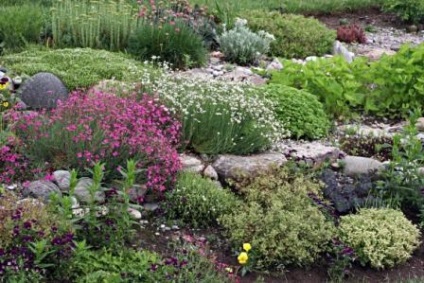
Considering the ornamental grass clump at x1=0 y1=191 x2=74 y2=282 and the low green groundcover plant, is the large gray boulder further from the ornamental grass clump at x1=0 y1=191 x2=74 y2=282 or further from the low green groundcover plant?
the ornamental grass clump at x1=0 y1=191 x2=74 y2=282

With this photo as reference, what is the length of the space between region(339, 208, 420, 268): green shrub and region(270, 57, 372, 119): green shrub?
8.64 ft

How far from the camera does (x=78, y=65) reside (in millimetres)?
8516

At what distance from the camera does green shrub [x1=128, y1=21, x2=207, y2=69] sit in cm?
959

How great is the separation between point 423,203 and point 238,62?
4491mm

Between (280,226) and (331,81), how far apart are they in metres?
3.31

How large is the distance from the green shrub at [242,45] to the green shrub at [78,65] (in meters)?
1.75

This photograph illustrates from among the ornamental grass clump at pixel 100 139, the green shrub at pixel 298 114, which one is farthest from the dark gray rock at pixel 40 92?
the green shrub at pixel 298 114

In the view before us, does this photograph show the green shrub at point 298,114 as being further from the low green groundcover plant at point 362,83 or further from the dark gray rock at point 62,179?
the dark gray rock at point 62,179

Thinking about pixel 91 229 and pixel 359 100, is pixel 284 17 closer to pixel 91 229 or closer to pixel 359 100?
pixel 359 100


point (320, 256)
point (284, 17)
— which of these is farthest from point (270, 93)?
point (284, 17)

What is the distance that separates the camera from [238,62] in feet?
34.2

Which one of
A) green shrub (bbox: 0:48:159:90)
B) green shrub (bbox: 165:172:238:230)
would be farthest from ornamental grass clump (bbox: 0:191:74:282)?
green shrub (bbox: 0:48:159:90)

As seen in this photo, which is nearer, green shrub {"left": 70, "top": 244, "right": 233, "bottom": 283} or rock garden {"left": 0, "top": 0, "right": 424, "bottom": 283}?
green shrub {"left": 70, "top": 244, "right": 233, "bottom": 283}

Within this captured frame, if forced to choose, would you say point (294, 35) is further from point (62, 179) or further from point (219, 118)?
point (62, 179)
